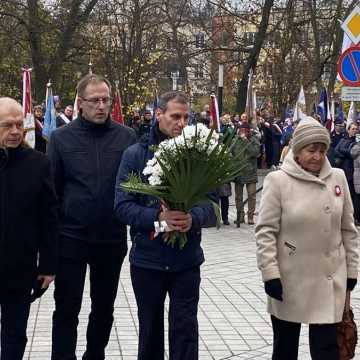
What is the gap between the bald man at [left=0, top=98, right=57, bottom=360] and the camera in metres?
4.91

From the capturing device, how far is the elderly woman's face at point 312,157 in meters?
5.11

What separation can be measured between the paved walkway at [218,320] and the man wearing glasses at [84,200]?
873mm

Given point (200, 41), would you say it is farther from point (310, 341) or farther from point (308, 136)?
point (310, 341)

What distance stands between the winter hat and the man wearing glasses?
48.9 inches

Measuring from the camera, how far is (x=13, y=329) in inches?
196

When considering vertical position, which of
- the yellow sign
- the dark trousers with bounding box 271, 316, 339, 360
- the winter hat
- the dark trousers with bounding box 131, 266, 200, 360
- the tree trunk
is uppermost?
the tree trunk

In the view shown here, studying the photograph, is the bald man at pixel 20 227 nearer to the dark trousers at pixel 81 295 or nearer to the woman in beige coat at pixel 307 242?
the dark trousers at pixel 81 295

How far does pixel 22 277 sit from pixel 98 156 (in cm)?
106

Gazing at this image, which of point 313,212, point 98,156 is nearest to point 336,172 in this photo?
point 313,212

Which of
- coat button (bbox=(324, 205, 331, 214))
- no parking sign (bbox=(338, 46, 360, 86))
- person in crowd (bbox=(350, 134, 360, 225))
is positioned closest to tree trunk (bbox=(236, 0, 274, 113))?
person in crowd (bbox=(350, 134, 360, 225))

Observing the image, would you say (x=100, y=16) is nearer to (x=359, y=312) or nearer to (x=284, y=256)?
(x=359, y=312)

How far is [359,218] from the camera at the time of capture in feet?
49.3

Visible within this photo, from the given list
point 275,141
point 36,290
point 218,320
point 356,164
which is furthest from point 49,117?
point 36,290

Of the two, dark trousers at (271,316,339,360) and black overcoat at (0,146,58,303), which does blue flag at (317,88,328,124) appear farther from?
black overcoat at (0,146,58,303)
